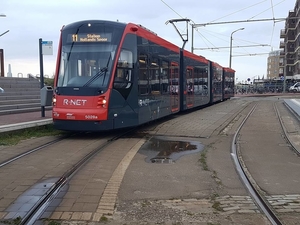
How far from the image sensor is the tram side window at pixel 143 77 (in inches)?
451

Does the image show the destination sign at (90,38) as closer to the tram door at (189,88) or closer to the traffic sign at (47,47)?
the traffic sign at (47,47)

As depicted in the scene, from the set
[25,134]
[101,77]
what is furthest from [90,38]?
[25,134]

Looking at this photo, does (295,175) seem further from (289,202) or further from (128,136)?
(128,136)

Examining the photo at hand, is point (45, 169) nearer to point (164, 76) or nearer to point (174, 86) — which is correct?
point (164, 76)

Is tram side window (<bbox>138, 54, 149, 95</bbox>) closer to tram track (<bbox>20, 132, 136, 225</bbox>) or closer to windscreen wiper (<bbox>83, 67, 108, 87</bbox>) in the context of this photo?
windscreen wiper (<bbox>83, 67, 108, 87</bbox>)

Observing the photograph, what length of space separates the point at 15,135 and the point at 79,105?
87.9 inches

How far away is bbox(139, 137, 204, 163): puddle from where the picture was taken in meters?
8.08

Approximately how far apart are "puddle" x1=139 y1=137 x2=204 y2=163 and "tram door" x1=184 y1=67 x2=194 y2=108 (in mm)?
8751

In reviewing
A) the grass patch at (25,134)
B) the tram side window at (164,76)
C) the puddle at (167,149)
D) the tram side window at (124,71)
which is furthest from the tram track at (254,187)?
the grass patch at (25,134)

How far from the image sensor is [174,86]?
16.3m

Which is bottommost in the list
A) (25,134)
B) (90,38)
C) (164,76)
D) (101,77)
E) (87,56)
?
(25,134)

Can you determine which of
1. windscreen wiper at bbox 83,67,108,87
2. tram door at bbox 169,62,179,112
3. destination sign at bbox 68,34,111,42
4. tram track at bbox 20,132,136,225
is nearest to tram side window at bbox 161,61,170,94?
tram door at bbox 169,62,179,112

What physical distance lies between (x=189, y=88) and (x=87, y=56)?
10.3 m

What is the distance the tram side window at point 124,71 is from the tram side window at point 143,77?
677 millimetres
